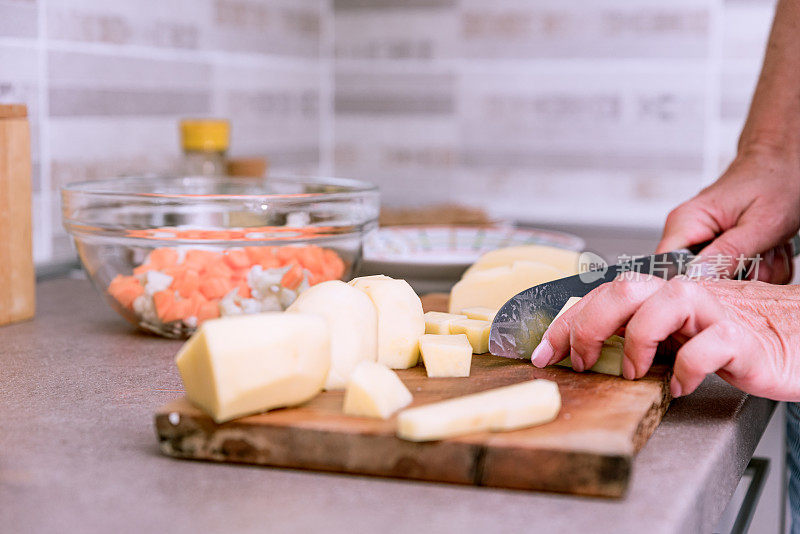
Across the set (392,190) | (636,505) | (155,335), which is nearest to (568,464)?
(636,505)

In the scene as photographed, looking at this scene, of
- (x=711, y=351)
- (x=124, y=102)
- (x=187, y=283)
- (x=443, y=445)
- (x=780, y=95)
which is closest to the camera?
(x=443, y=445)

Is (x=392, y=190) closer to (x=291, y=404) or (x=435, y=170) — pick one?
(x=435, y=170)

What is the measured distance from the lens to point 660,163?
7.72 ft

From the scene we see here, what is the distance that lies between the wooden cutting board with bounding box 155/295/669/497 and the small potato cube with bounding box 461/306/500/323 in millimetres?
192

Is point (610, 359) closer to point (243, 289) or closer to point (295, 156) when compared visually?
point (243, 289)

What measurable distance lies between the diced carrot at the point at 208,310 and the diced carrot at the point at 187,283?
20mm

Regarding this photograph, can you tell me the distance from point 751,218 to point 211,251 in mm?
685

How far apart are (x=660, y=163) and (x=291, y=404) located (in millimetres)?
1839

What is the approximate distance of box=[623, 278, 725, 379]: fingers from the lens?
2.49 feet

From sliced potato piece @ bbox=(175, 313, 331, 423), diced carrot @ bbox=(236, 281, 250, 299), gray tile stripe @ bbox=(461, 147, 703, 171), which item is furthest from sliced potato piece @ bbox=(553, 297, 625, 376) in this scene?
gray tile stripe @ bbox=(461, 147, 703, 171)

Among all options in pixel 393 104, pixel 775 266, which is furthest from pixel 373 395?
pixel 393 104

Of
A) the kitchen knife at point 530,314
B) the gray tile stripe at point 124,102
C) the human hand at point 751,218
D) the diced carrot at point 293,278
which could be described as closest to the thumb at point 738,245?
the human hand at point 751,218

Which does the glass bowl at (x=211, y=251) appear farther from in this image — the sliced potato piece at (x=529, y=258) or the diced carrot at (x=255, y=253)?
the sliced potato piece at (x=529, y=258)

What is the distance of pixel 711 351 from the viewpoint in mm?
748
